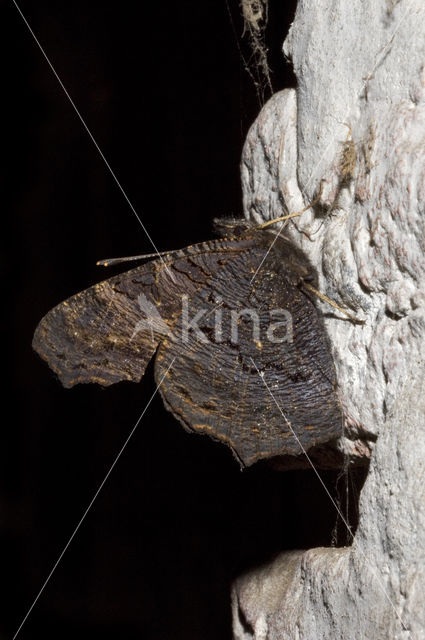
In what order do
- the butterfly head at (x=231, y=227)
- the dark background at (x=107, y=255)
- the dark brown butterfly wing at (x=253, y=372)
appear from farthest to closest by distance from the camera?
the dark background at (x=107, y=255)
the butterfly head at (x=231, y=227)
the dark brown butterfly wing at (x=253, y=372)

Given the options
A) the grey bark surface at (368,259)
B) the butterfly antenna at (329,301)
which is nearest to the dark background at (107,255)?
the grey bark surface at (368,259)

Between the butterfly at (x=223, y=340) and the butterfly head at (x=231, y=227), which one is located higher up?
the butterfly head at (x=231, y=227)

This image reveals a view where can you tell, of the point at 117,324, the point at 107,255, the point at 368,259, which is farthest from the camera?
the point at 107,255

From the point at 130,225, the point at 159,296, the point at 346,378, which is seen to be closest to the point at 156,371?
the point at 159,296

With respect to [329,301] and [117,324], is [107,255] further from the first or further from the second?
[329,301]

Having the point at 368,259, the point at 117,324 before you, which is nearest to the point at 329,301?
the point at 368,259

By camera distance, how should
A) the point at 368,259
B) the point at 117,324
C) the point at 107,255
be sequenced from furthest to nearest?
the point at 107,255 < the point at 117,324 < the point at 368,259

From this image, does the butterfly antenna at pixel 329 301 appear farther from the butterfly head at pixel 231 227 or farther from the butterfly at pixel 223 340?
the butterfly head at pixel 231 227

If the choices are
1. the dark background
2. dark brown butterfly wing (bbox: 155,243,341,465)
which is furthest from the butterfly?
the dark background
